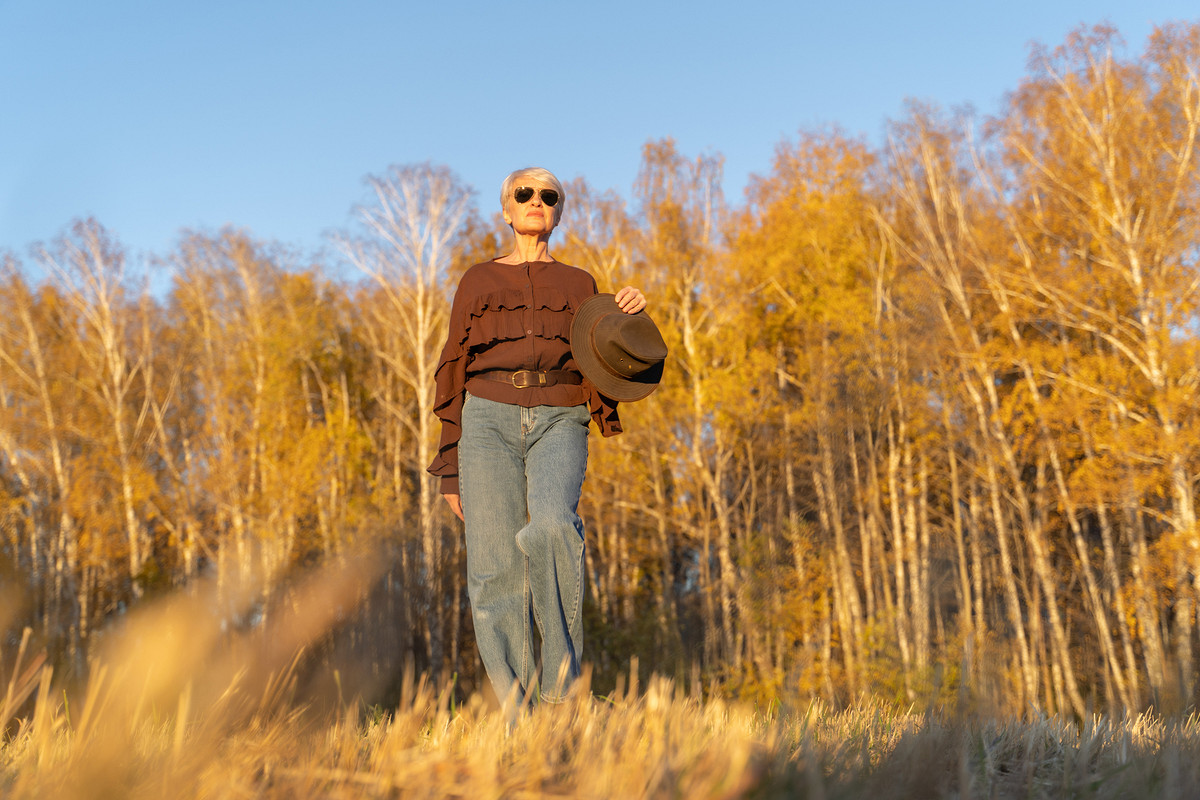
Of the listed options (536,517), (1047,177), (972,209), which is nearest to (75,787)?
(536,517)

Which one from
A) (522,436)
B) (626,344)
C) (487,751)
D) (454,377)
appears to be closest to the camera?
(487,751)

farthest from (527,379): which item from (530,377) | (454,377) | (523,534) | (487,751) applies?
(487,751)

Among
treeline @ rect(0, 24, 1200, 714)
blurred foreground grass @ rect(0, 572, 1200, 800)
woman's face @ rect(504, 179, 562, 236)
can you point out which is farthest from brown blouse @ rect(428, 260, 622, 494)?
treeline @ rect(0, 24, 1200, 714)

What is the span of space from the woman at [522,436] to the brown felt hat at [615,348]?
91 millimetres

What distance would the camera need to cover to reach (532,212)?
319 cm

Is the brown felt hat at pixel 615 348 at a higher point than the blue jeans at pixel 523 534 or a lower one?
higher

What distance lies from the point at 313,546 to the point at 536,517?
26310 mm

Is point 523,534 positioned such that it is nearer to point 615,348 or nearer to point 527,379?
point 527,379

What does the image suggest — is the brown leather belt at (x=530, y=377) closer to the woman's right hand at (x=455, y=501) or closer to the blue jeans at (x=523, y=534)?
the blue jeans at (x=523, y=534)

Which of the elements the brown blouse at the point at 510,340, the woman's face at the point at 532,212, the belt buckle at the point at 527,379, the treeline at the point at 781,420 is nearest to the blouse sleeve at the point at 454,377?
the brown blouse at the point at 510,340

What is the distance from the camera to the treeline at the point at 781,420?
1783cm

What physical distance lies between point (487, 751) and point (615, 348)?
5.49 ft

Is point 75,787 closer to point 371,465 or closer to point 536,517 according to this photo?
point 536,517

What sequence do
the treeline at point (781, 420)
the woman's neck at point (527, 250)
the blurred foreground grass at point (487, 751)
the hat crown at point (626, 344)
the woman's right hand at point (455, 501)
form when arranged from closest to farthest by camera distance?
the blurred foreground grass at point (487, 751)
the hat crown at point (626, 344)
the woman's right hand at point (455, 501)
the woman's neck at point (527, 250)
the treeline at point (781, 420)
